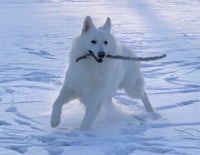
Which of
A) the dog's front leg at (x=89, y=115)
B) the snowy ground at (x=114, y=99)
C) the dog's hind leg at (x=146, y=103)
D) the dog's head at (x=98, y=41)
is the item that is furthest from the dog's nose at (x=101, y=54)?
the dog's hind leg at (x=146, y=103)

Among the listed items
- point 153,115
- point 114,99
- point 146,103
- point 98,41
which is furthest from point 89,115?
point 114,99

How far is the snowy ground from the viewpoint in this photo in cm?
443

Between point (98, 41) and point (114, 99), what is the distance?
1393 millimetres

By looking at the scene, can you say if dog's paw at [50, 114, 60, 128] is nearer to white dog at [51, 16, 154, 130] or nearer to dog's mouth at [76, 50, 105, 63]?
white dog at [51, 16, 154, 130]

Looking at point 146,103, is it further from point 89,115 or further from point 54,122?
point 54,122

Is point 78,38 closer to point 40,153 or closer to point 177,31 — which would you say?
point 40,153

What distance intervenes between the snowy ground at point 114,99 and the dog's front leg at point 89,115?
79 millimetres

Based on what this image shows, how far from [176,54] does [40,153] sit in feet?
19.4

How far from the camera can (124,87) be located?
5980mm

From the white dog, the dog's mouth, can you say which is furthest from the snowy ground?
the dog's mouth

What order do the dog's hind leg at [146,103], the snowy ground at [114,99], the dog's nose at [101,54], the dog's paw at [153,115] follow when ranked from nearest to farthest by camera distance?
the snowy ground at [114,99] → the dog's nose at [101,54] → the dog's paw at [153,115] → the dog's hind leg at [146,103]

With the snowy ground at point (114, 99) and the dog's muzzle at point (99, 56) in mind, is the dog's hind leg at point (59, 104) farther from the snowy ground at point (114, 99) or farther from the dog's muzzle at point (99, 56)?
the dog's muzzle at point (99, 56)

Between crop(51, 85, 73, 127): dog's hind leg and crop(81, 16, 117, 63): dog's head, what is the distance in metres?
0.51

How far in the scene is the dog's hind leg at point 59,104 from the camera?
4.93 meters
